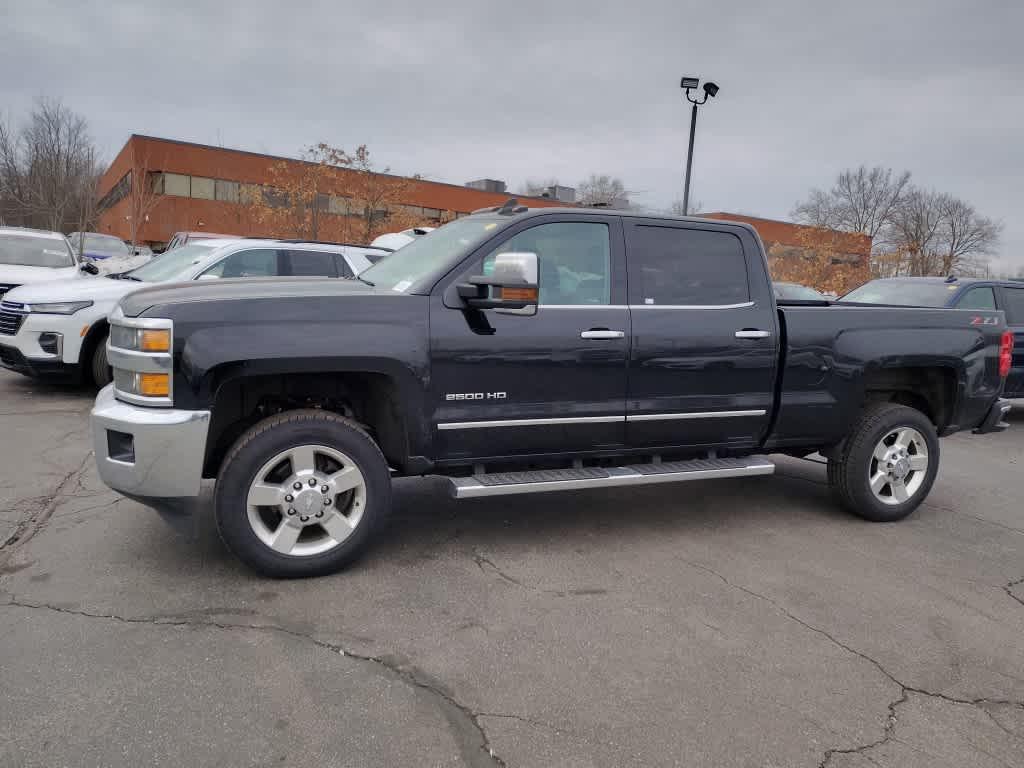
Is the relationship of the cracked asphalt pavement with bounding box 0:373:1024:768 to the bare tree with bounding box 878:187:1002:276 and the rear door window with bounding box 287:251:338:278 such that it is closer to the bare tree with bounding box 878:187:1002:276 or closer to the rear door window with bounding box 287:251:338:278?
the rear door window with bounding box 287:251:338:278

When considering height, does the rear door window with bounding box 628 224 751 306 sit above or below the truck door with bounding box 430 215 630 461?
above

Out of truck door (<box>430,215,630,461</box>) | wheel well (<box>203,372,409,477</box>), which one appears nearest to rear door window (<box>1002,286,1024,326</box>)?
truck door (<box>430,215,630,461</box>)

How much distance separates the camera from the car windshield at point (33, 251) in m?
10.6

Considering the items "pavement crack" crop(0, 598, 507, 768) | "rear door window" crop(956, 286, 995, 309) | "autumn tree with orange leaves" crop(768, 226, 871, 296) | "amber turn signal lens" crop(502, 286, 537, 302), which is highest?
"autumn tree with orange leaves" crop(768, 226, 871, 296)

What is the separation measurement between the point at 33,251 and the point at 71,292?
3959 millimetres

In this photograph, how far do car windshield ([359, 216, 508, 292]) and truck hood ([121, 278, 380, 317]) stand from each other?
22 centimetres

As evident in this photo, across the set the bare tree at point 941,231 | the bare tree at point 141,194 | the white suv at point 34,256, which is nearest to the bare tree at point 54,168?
the bare tree at point 141,194

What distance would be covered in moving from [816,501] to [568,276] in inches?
109

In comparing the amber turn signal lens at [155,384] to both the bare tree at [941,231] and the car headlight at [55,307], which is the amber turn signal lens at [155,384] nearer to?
the car headlight at [55,307]

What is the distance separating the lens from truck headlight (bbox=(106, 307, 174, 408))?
134 inches

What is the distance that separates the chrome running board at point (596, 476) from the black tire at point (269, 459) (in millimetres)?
450

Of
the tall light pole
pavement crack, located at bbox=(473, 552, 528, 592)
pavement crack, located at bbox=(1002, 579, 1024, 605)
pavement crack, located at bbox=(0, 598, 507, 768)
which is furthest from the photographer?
the tall light pole

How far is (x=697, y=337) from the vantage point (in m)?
4.42

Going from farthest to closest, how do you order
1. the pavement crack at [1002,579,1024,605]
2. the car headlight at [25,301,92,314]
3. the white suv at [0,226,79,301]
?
the white suv at [0,226,79,301] → the car headlight at [25,301,92,314] → the pavement crack at [1002,579,1024,605]
